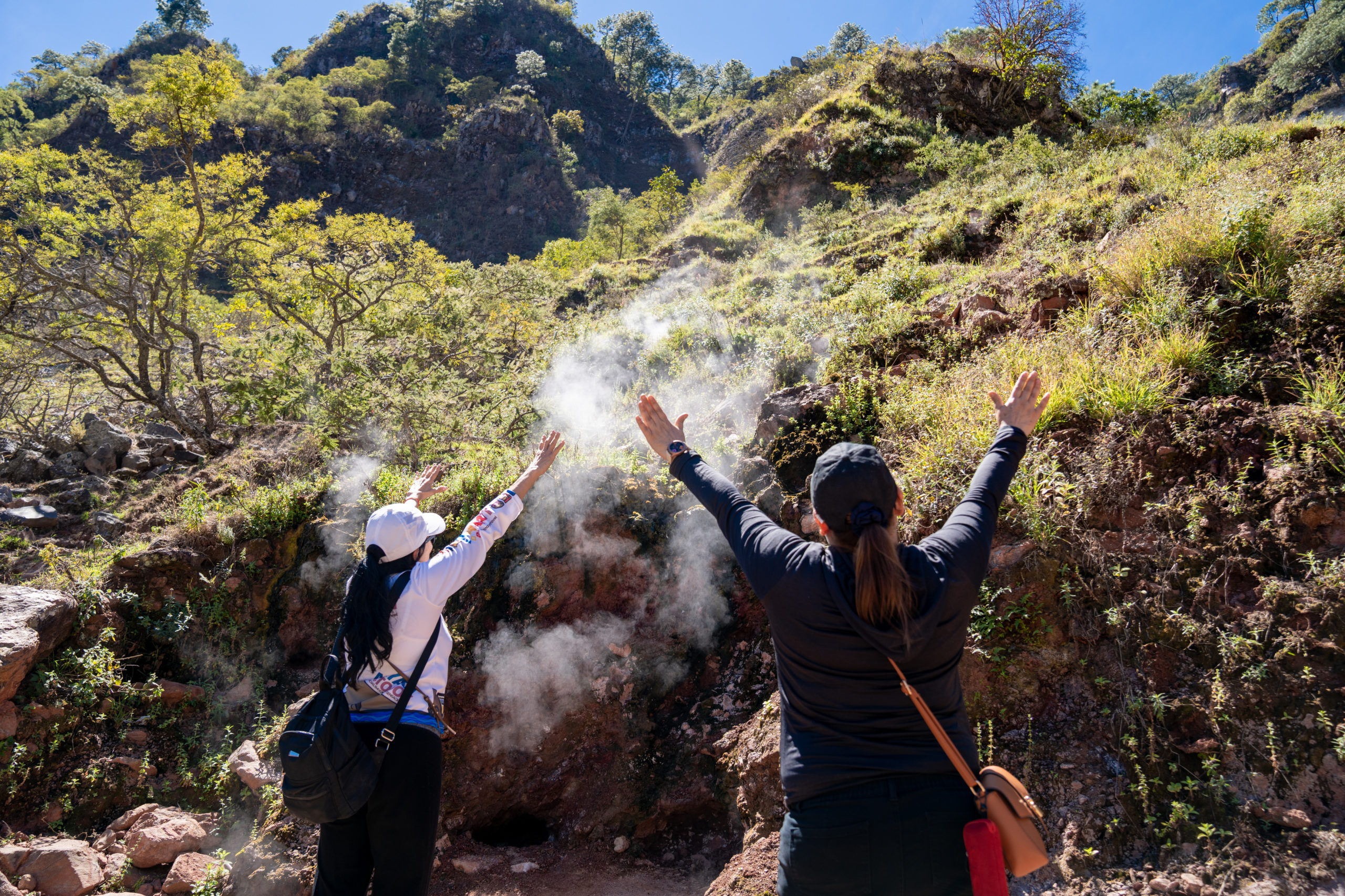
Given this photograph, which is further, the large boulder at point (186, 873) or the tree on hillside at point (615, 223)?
the tree on hillside at point (615, 223)

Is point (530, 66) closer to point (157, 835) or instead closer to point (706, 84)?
point (706, 84)

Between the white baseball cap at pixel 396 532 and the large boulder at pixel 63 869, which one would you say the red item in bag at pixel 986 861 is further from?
the large boulder at pixel 63 869

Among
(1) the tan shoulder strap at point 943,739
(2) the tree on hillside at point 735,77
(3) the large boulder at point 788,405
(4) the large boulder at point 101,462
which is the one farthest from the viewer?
(2) the tree on hillside at point 735,77

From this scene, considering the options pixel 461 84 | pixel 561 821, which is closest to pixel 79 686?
pixel 561 821

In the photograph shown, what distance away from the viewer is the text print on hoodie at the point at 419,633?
7.18 ft

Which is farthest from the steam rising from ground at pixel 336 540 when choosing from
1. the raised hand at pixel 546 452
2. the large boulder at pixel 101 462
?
the large boulder at pixel 101 462

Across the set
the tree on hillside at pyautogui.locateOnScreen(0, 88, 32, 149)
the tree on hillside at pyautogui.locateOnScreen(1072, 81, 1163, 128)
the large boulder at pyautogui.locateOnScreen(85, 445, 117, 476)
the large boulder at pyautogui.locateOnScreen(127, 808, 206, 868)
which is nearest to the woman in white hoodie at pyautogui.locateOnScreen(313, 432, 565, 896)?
the large boulder at pyautogui.locateOnScreen(127, 808, 206, 868)

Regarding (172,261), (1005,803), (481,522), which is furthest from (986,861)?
(172,261)

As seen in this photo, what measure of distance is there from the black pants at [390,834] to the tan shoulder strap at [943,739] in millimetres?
1490

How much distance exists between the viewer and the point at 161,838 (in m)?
3.80

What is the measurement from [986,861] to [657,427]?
1.47 meters

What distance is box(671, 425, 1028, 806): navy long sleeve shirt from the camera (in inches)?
57.0

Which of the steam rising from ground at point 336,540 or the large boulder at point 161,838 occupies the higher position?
the steam rising from ground at point 336,540

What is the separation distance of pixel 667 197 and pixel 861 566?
2384 centimetres
